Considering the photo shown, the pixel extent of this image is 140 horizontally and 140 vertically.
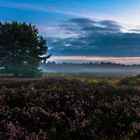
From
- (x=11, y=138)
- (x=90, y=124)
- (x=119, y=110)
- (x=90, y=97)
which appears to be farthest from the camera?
(x=90, y=97)

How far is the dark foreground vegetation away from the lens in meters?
12.9

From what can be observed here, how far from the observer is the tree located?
7594 cm

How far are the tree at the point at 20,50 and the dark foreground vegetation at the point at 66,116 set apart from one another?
58738 mm

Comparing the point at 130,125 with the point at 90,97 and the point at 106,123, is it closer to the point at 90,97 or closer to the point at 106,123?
the point at 106,123

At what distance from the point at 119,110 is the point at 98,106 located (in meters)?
0.79

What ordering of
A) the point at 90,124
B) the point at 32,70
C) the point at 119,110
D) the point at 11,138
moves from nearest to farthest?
the point at 11,138 < the point at 90,124 < the point at 119,110 < the point at 32,70

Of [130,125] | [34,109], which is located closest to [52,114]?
[34,109]

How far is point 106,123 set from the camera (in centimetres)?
1409

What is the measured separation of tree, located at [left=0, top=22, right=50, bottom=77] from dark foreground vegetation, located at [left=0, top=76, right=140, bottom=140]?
193 feet

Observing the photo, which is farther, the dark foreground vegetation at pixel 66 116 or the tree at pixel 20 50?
the tree at pixel 20 50

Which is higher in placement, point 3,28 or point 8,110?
point 3,28

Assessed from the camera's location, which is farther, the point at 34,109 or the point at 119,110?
the point at 119,110

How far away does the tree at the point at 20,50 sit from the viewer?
249ft

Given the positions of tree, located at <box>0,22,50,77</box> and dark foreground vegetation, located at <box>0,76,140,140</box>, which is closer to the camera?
dark foreground vegetation, located at <box>0,76,140,140</box>
